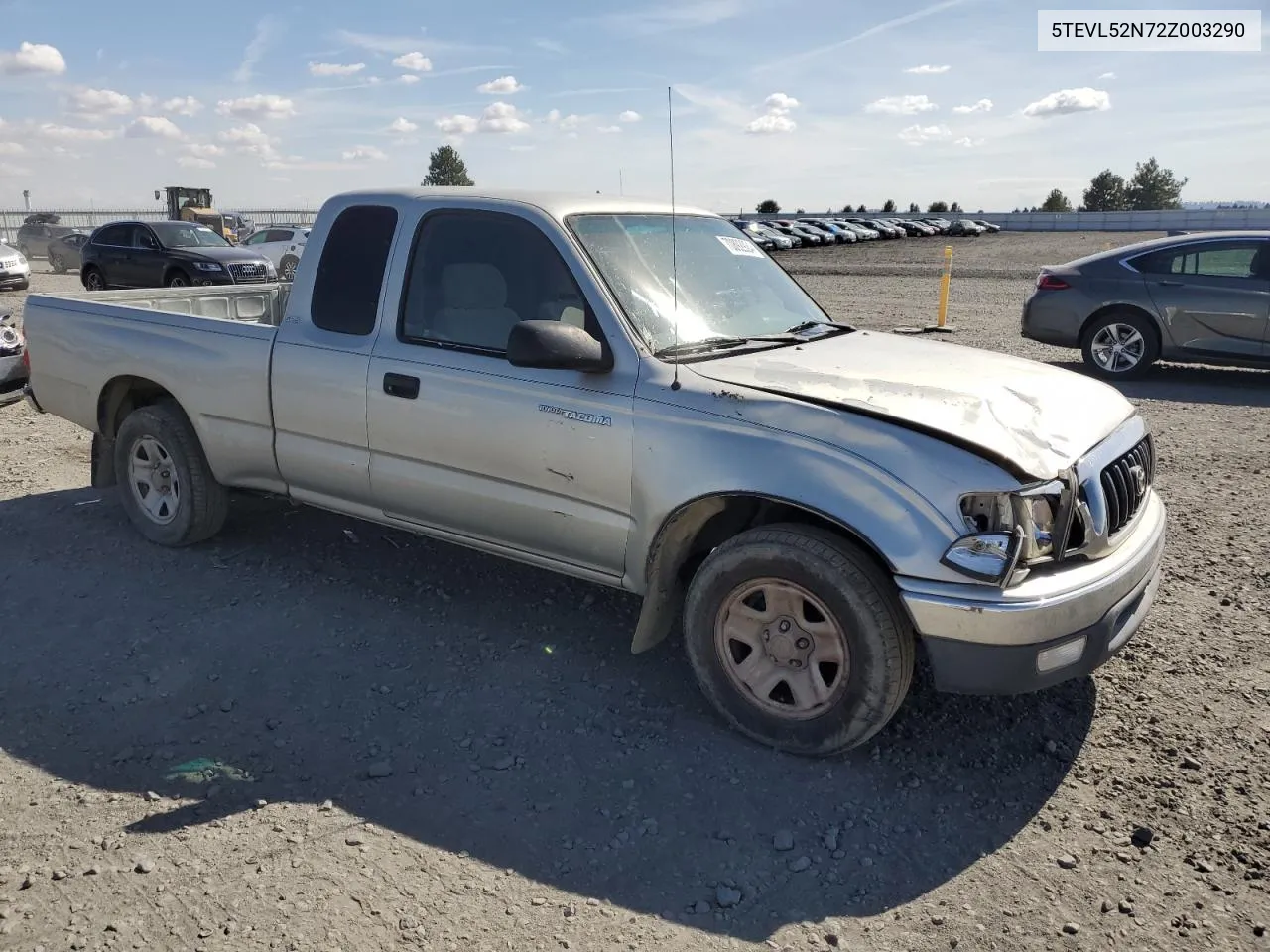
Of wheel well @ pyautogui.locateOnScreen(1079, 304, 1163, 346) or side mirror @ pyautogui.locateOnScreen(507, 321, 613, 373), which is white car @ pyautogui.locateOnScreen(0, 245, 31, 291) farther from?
side mirror @ pyautogui.locateOnScreen(507, 321, 613, 373)

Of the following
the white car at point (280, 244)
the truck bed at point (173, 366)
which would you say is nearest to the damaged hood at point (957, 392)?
the truck bed at point (173, 366)

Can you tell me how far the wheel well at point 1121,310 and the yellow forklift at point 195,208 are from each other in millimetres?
32867

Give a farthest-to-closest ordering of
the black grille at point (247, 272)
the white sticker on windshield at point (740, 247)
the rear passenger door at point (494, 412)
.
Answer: the black grille at point (247, 272) < the white sticker on windshield at point (740, 247) < the rear passenger door at point (494, 412)

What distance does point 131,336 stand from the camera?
5.46 metres

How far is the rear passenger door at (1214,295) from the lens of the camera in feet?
33.4

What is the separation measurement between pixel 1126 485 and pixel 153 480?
4922mm

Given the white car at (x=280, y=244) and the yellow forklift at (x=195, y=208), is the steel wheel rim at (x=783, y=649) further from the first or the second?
the yellow forklift at (x=195, y=208)

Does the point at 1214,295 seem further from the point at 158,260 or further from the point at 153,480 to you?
the point at 158,260

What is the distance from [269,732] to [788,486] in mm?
2118

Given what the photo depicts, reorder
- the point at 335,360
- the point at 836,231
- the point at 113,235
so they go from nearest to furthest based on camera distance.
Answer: the point at 335,360
the point at 113,235
the point at 836,231

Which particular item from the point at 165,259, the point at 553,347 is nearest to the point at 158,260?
the point at 165,259

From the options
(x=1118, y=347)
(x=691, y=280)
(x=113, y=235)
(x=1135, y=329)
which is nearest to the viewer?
(x=691, y=280)

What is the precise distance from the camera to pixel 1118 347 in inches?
431

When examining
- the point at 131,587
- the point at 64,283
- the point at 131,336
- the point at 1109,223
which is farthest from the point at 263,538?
the point at 1109,223
